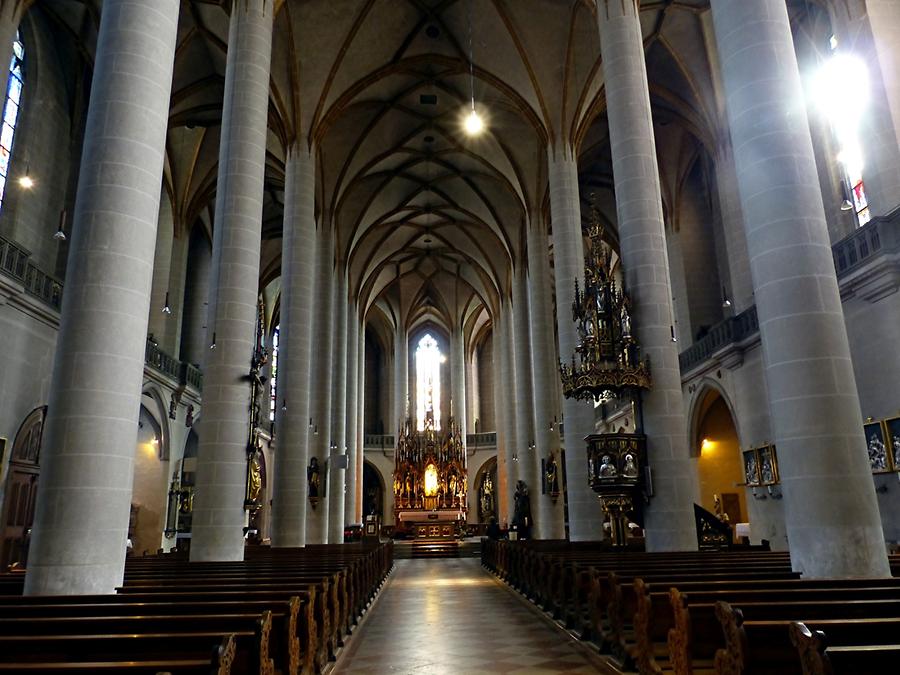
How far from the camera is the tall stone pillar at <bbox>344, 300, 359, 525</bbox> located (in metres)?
30.2

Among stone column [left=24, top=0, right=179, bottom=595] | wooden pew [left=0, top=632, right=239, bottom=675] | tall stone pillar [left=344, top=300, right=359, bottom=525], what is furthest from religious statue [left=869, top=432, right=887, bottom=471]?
tall stone pillar [left=344, top=300, right=359, bottom=525]

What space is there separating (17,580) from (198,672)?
5290 millimetres

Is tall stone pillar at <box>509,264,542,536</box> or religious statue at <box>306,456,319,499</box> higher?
tall stone pillar at <box>509,264,542,536</box>

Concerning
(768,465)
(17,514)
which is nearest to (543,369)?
(768,465)

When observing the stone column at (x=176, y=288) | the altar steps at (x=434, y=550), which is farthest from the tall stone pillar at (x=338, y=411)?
the stone column at (x=176, y=288)

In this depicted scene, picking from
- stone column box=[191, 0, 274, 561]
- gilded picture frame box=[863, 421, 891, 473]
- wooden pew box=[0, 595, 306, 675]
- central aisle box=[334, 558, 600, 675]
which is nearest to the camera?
wooden pew box=[0, 595, 306, 675]

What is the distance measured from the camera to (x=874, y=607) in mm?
4035

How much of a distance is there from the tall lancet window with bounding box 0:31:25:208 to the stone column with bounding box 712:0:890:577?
14621 millimetres

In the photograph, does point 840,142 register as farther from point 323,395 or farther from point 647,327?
point 323,395

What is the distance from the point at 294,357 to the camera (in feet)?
56.1

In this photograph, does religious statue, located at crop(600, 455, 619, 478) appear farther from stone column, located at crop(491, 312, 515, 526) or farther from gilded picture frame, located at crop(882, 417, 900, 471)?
stone column, located at crop(491, 312, 515, 526)

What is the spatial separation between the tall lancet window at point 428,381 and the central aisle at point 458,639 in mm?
28562

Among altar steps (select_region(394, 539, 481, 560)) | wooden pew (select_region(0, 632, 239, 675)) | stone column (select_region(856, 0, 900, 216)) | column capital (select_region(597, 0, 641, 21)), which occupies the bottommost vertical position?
altar steps (select_region(394, 539, 481, 560))

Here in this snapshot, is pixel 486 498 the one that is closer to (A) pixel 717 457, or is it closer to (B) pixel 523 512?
(B) pixel 523 512
